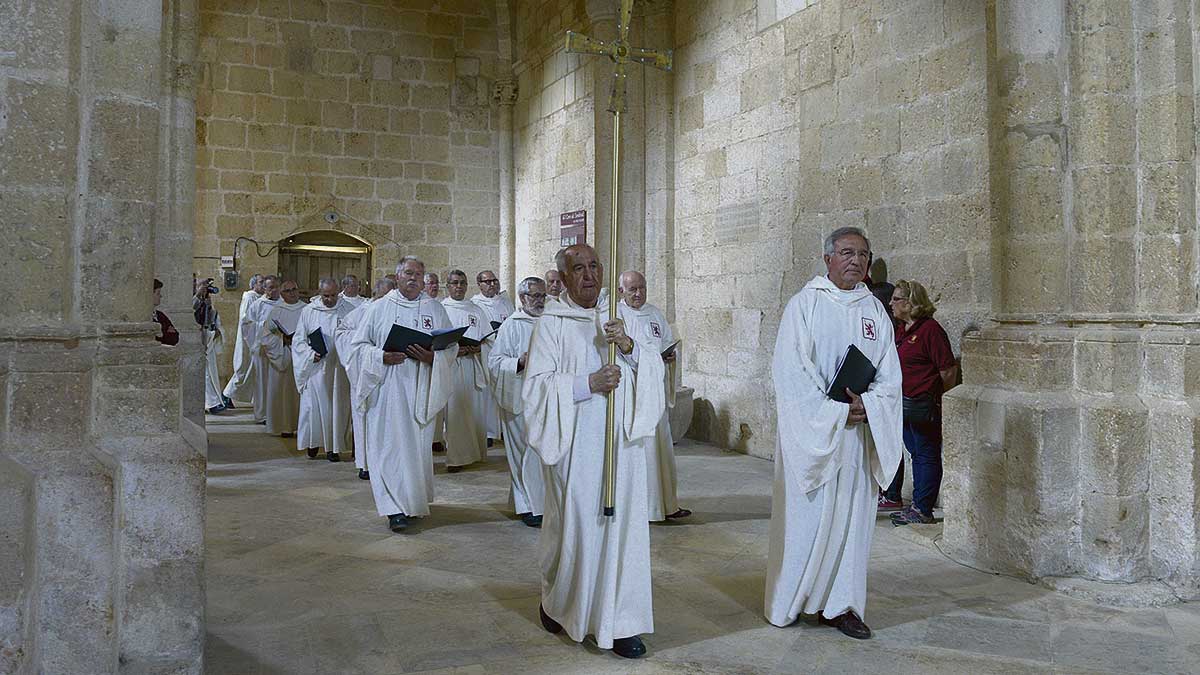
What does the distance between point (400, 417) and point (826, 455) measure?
303 cm

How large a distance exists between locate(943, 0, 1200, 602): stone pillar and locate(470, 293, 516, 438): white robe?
219 inches

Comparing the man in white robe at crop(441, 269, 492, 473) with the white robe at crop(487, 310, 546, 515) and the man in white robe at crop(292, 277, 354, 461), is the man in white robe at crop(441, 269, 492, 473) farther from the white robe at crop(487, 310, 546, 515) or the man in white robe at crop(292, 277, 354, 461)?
the white robe at crop(487, 310, 546, 515)

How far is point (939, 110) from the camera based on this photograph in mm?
6664

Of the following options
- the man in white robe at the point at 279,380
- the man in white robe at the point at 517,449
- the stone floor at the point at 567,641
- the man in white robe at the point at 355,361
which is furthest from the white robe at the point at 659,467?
the man in white robe at the point at 279,380

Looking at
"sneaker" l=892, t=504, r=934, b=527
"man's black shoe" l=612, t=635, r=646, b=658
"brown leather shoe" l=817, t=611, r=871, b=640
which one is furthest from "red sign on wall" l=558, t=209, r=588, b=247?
"man's black shoe" l=612, t=635, r=646, b=658

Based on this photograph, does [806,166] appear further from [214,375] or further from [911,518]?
[214,375]

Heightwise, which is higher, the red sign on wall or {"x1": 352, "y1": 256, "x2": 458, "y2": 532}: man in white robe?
the red sign on wall

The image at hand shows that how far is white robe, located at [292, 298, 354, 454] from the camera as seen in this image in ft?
29.0

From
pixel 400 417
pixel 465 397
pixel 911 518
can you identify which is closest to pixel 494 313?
pixel 465 397

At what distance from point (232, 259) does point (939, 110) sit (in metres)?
9.98

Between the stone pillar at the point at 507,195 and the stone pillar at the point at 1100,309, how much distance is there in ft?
33.3

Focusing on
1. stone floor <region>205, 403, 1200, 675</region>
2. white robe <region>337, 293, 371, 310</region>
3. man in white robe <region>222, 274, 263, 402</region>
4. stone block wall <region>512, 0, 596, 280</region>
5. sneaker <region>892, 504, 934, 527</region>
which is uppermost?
stone block wall <region>512, 0, 596, 280</region>

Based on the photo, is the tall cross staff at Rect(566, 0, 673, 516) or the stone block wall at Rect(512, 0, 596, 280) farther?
the stone block wall at Rect(512, 0, 596, 280)

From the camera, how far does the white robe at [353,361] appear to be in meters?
6.27
